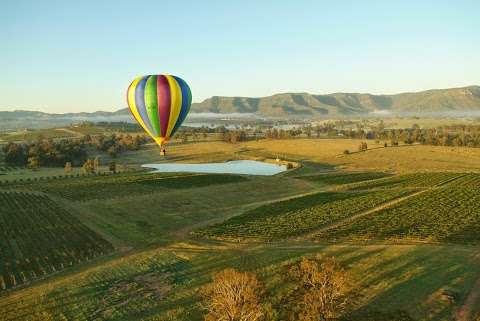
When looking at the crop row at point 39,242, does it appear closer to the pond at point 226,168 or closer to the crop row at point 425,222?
the crop row at point 425,222

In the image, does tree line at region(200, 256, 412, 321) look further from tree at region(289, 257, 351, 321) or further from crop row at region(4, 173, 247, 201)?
crop row at region(4, 173, 247, 201)

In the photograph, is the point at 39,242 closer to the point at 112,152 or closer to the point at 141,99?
the point at 141,99

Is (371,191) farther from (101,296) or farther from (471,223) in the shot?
(101,296)

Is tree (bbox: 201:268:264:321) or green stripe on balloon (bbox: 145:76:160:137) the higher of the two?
green stripe on balloon (bbox: 145:76:160:137)

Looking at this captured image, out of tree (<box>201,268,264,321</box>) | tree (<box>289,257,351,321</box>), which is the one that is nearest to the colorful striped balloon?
tree (<box>201,268,264,321</box>)

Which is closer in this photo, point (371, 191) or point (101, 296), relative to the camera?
point (101, 296)

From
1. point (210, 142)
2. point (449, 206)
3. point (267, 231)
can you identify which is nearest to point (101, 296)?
point (267, 231)

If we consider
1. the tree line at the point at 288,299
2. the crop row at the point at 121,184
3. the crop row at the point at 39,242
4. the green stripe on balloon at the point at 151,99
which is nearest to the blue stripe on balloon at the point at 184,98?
the green stripe on balloon at the point at 151,99
